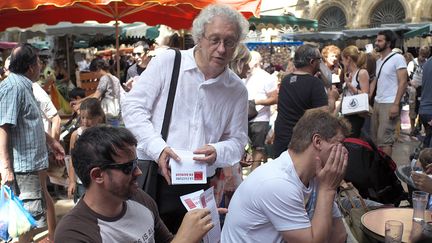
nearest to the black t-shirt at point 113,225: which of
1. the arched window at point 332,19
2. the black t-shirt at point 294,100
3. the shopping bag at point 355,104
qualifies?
the black t-shirt at point 294,100

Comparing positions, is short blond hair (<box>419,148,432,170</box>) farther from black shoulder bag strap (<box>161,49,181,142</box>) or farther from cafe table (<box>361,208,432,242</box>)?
black shoulder bag strap (<box>161,49,181,142</box>)

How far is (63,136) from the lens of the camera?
594cm

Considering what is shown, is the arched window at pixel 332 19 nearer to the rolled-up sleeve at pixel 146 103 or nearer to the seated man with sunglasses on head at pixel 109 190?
the rolled-up sleeve at pixel 146 103

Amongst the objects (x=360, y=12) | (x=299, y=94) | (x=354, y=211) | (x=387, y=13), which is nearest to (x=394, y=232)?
(x=354, y=211)

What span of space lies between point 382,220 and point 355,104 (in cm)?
319

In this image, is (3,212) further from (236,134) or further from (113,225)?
(113,225)

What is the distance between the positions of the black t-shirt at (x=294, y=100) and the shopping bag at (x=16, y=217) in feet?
7.71

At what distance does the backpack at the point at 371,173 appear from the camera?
438 cm

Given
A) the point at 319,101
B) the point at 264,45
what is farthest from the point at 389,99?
the point at 264,45

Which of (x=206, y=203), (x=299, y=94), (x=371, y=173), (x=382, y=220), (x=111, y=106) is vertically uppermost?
(x=299, y=94)

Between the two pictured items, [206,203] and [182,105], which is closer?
[206,203]

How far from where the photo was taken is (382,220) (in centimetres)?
285

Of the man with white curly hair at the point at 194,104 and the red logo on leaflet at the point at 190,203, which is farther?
the man with white curly hair at the point at 194,104

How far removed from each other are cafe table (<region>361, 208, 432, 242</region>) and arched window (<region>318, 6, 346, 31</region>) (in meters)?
31.2
